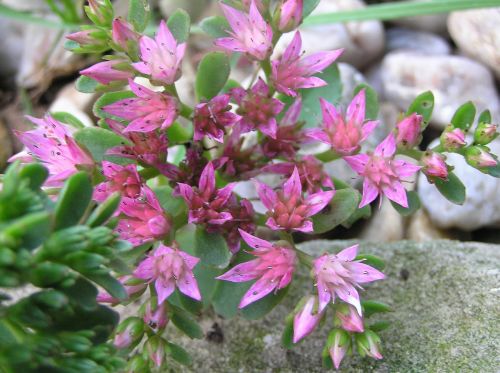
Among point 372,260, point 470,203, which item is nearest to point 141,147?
point 372,260

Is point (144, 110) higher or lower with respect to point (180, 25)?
lower

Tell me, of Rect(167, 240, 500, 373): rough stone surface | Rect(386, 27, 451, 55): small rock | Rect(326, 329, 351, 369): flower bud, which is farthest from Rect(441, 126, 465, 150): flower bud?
Rect(386, 27, 451, 55): small rock

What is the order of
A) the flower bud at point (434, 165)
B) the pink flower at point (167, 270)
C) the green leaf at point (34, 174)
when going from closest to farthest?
the green leaf at point (34, 174) → the pink flower at point (167, 270) → the flower bud at point (434, 165)

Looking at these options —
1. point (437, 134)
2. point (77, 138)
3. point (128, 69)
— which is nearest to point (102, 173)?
point (77, 138)

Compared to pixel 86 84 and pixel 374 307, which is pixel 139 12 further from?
pixel 374 307

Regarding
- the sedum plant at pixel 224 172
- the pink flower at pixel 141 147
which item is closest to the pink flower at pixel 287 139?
the sedum plant at pixel 224 172

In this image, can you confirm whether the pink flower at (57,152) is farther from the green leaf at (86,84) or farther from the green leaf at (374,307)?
the green leaf at (374,307)

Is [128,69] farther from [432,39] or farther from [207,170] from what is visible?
[432,39]
